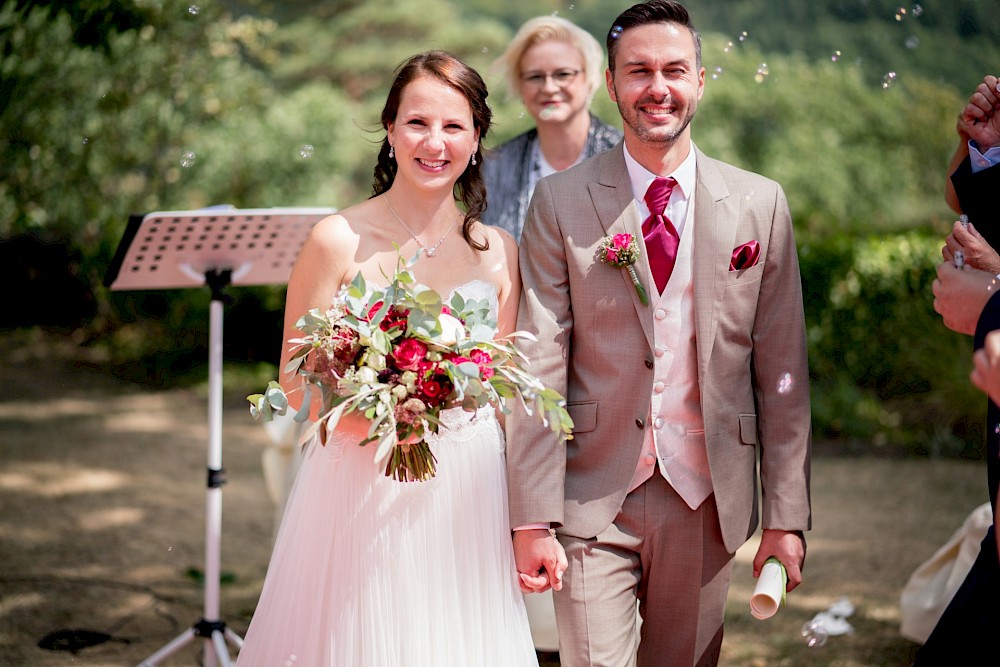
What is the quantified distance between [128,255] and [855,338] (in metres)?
6.89

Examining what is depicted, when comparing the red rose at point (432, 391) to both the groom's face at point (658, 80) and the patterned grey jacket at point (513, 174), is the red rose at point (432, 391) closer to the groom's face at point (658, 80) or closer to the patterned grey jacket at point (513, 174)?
the groom's face at point (658, 80)

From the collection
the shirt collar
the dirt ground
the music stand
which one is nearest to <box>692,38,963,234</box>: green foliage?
the dirt ground

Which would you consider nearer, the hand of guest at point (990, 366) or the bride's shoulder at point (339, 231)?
the hand of guest at point (990, 366)

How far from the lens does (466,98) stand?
10.1 feet

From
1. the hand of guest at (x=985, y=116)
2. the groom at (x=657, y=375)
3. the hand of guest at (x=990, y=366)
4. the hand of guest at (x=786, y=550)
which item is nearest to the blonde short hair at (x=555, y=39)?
the groom at (x=657, y=375)

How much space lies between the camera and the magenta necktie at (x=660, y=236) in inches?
117

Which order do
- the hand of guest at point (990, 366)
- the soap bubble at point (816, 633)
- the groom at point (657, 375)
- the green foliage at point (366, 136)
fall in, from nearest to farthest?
the hand of guest at point (990, 366) < the groom at point (657, 375) < the soap bubble at point (816, 633) < the green foliage at point (366, 136)

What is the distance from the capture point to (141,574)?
573 centimetres

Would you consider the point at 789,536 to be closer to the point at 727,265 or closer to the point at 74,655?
the point at 727,265

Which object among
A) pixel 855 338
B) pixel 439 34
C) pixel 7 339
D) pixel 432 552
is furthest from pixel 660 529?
pixel 439 34

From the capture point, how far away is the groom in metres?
2.92

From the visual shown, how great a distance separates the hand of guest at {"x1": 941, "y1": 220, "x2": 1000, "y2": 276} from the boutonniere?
782 mm

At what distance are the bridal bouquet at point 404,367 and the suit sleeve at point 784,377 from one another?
0.70 metres

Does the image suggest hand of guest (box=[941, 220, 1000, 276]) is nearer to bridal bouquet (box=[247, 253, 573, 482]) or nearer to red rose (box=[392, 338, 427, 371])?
bridal bouquet (box=[247, 253, 573, 482])
